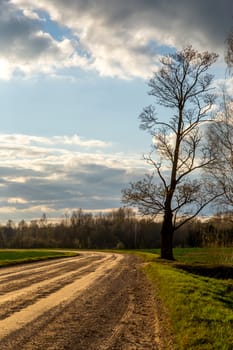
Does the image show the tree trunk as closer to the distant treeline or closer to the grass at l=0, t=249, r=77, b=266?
the grass at l=0, t=249, r=77, b=266

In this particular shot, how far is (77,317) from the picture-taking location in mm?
10766

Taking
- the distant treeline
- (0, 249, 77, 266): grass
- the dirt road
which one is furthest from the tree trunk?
the distant treeline

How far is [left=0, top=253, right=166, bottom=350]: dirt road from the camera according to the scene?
8.23 m

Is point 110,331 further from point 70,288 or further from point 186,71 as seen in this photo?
point 186,71

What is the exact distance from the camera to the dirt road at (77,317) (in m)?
8.23

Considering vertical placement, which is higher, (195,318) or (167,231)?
(167,231)

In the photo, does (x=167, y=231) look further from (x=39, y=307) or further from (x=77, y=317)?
(x=77, y=317)

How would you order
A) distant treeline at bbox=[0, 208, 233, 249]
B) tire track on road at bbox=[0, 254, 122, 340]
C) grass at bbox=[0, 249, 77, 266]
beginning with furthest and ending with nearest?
distant treeline at bbox=[0, 208, 233, 249], grass at bbox=[0, 249, 77, 266], tire track on road at bbox=[0, 254, 122, 340]

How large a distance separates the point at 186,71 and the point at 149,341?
2718 cm

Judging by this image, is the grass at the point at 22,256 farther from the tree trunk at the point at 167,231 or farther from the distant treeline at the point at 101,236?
the distant treeline at the point at 101,236

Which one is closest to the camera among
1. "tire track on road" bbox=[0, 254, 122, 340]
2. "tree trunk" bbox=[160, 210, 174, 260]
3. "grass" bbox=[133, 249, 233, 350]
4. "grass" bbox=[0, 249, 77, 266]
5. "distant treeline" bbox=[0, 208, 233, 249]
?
"grass" bbox=[133, 249, 233, 350]

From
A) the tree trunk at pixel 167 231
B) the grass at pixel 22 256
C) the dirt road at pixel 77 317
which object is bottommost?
the dirt road at pixel 77 317

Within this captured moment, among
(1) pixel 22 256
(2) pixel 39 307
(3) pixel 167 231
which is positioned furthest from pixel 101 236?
(2) pixel 39 307

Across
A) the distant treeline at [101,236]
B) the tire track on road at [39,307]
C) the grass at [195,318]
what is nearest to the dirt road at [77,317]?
the tire track on road at [39,307]
